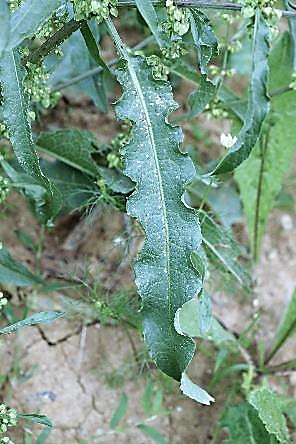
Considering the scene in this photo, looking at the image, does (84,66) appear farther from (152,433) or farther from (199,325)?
(152,433)

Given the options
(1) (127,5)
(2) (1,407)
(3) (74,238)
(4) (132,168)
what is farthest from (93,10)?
(3) (74,238)

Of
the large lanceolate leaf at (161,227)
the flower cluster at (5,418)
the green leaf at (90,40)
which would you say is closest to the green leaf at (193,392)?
the large lanceolate leaf at (161,227)

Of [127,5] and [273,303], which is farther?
[273,303]

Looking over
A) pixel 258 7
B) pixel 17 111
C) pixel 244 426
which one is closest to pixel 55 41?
pixel 17 111

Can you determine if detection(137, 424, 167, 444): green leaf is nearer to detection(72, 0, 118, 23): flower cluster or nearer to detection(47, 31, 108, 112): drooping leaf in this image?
detection(47, 31, 108, 112): drooping leaf

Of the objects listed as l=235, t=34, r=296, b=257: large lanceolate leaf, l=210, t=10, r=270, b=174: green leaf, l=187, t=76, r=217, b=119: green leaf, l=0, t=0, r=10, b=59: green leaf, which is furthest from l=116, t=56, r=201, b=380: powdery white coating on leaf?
l=235, t=34, r=296, b=257: large lanceolate leaf

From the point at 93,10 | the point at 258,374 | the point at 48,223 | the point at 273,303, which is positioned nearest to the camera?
the point at 93,10

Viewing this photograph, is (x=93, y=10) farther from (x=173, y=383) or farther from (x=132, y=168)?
(x=173, y=383)

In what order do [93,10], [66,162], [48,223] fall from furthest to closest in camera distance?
[66,162]
[48,223]
[93,10]
